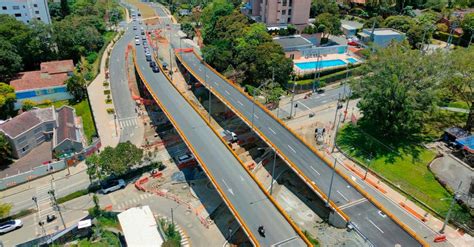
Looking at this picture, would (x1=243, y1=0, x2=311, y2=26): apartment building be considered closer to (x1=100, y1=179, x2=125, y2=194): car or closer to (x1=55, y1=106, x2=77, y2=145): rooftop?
(x1=55, y1=106, x2=77, y2=145): rooftop

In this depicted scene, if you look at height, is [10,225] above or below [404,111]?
below

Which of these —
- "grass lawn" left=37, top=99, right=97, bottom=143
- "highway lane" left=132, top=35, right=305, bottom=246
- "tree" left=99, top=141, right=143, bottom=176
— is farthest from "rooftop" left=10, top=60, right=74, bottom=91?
"tree" left=99, top=141, right=143, bottom=176

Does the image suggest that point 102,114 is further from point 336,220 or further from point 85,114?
point 336,220

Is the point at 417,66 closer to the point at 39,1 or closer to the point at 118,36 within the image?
the point at 118,36

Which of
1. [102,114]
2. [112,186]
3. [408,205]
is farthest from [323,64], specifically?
[112,186]

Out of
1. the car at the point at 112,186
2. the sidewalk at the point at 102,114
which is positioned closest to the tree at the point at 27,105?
the sidewalk at the point at 102,114
